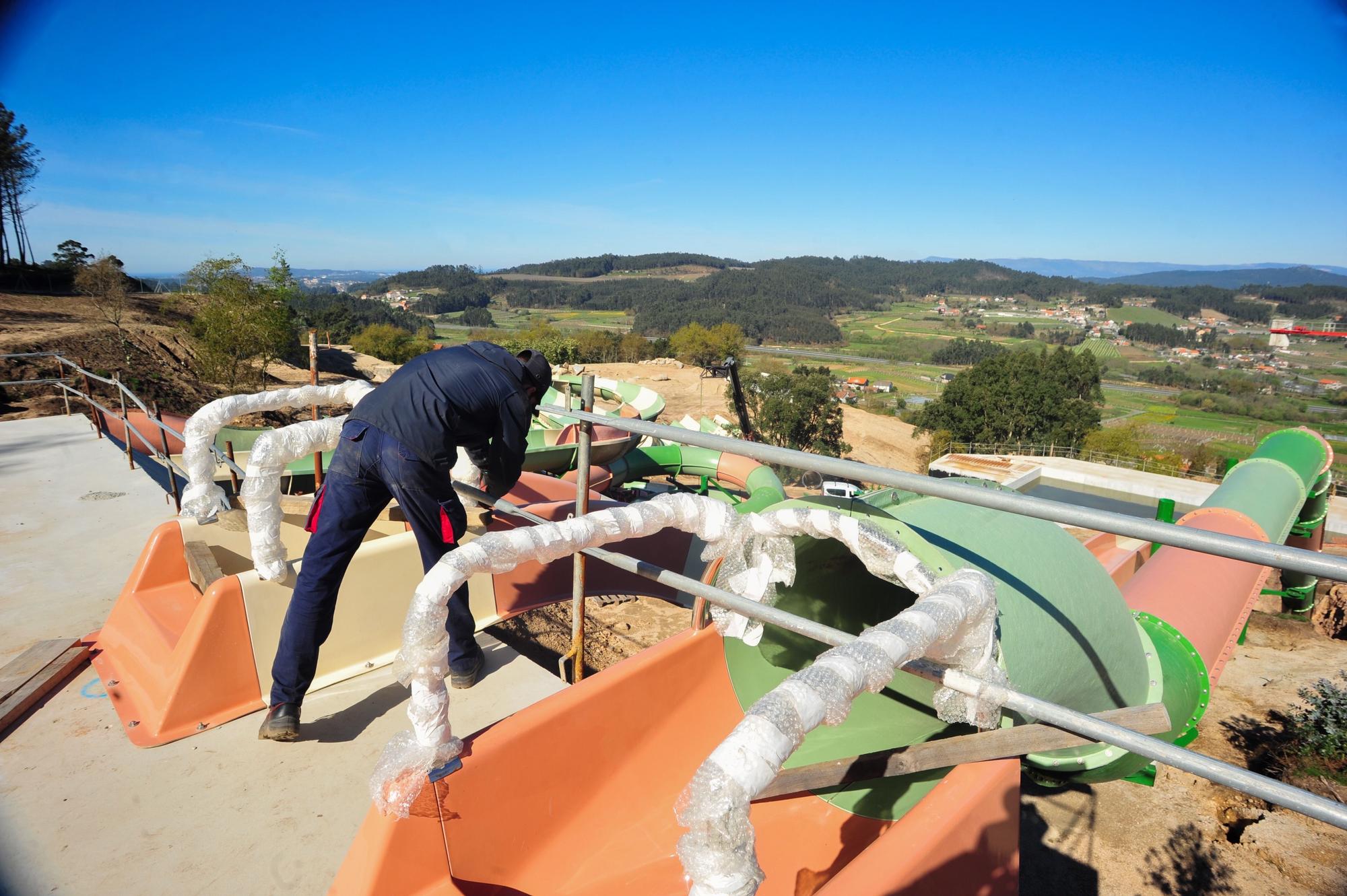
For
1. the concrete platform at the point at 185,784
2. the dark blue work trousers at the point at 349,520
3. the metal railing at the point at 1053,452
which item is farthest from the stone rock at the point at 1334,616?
the metal railing at the point at 1053,452

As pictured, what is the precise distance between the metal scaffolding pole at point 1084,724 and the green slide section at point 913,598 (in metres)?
0.33

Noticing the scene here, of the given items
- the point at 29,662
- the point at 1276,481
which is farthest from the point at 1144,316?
the point at 29,662

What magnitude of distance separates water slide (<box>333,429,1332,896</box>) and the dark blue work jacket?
111 cm

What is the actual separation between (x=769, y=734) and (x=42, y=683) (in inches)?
149

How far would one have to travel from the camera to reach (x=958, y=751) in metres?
1.91

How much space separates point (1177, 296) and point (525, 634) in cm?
19699

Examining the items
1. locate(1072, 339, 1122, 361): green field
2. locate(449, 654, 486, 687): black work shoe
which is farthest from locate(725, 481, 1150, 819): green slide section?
locate(1072, 339, 1122, 361): green field

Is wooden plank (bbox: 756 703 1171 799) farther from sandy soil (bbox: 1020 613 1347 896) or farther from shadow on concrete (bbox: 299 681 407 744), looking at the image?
sandy soil (bbox: 1020 613 1347 896)

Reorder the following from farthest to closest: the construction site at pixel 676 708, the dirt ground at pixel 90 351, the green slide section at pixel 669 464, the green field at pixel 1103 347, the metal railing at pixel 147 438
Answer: the green field at pixel 1103 347, the dirt ground at pixel 90 351, the green slide section at pixel 669 464, the metal railing at pixel 147 438, the construction site at pixel 676 708

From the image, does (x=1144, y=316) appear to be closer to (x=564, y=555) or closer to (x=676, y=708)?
(x=676, y=708)

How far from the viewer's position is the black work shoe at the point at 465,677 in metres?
3.34

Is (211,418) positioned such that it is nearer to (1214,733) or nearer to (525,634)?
(525,634)

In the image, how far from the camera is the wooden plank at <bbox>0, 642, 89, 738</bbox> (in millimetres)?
2992

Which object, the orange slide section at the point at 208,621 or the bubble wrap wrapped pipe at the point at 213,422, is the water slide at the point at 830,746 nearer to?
the orange slide section at the point at 208,621
